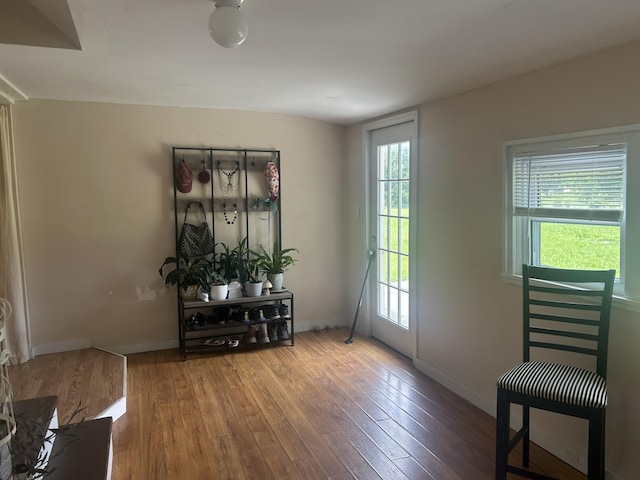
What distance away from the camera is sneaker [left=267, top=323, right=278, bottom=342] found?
4.42 meters

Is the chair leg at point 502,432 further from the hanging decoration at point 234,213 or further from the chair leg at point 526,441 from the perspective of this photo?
the hanging decoration at point 234,213

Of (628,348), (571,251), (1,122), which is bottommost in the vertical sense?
(628,348)

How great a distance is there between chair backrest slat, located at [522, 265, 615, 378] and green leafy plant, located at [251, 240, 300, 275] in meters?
2.32

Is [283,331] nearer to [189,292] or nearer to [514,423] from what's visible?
[189,292]

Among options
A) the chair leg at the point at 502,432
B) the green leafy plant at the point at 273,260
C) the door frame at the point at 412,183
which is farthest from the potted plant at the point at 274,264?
the chair leg at the point at 502,432

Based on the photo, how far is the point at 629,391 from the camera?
2.24 m

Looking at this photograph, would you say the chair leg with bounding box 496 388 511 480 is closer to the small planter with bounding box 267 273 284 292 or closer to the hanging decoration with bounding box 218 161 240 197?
the small planter with bounding box 267 273 284 292

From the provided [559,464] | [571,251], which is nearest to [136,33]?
[571,251]

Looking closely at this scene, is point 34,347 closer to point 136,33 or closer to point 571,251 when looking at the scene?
point 136,33

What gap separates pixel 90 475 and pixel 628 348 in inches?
93.5

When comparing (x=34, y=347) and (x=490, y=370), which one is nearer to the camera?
(x=490, y=370)

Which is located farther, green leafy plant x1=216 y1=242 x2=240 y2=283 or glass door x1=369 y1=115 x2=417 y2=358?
green leafy plant x1=216 y1=242 x2=240 y2=283

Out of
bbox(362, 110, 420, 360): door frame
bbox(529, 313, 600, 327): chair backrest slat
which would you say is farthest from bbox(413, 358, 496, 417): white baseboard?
bbox(529, 313, 600, 327): chair backrest slat

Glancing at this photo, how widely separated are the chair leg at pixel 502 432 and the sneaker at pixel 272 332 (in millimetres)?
2472
